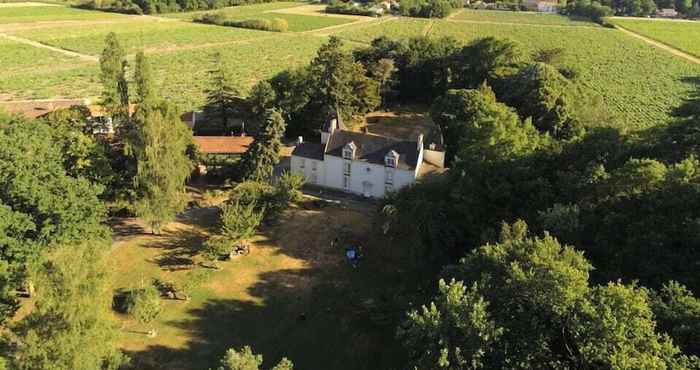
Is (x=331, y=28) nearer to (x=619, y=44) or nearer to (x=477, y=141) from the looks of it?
(x=619, y=44)

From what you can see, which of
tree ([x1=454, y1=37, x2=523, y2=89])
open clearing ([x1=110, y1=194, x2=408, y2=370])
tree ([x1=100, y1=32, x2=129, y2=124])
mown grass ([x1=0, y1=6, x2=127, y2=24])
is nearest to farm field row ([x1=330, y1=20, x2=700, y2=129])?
tree ([x1=454, y1=37, x2=523, y2=89])

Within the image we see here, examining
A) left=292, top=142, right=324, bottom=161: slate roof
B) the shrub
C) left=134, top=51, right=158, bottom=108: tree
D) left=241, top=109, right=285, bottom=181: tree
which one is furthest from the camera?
left=292, top=142, right=324, bottom=161: slate roof

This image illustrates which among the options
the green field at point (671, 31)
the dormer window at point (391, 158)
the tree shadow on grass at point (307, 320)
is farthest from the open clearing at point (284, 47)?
the tree shadow on grass at point (307, 320)

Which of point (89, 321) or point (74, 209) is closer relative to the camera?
point (89, 321)

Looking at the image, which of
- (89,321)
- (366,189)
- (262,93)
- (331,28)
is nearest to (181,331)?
(89,321)

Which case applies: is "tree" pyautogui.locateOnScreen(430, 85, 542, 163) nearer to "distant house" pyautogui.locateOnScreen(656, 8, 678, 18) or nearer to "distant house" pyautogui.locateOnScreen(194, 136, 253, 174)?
"distant house" pyautogui.locateOnScreen(194, 136, 253, 174)

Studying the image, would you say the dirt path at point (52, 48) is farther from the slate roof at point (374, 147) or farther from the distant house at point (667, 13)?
the distant house at point (667, 13)
